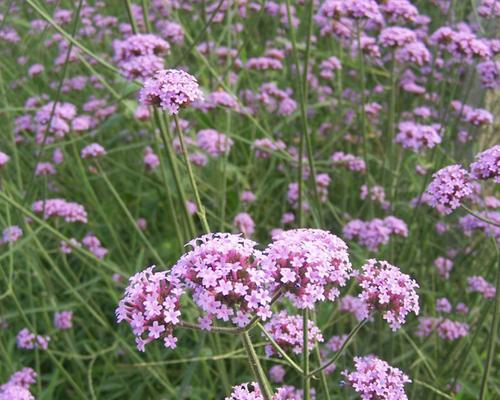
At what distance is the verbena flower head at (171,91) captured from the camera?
3.76ft

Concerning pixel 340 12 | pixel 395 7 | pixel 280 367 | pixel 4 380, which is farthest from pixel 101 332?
pixel 395 7

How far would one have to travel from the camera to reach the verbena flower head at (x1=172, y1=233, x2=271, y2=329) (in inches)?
33.1

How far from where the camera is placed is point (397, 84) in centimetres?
296

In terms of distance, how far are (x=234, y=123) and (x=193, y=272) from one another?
220 cm

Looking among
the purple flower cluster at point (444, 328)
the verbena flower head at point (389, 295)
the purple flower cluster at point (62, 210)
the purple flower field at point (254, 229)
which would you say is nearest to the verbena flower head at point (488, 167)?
the purple flower field at point (254, 229)

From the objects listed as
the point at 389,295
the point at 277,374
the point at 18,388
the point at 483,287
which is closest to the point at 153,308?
the point at 389,295

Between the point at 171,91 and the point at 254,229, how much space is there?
1483 millimetres

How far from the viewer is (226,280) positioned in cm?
85

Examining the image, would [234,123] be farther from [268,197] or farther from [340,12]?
[340,12]

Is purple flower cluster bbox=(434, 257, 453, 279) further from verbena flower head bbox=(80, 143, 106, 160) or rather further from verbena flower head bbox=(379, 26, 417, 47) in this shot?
verbena flower head bbox=(80, 143, 106, 160)

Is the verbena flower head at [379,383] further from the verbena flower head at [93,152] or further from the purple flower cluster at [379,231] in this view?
the verbena flower head at [93,152]

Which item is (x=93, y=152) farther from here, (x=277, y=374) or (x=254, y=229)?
(x=277, y=374)

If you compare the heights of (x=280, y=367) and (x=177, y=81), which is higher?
(x=177, y=81)

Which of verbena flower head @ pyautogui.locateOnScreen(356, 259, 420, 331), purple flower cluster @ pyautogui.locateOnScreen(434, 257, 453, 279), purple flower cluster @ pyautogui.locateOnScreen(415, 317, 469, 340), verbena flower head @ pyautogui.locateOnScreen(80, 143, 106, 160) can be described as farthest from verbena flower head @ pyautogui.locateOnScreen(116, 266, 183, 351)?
purple flower cluster @ pyautogui.locateOnScreen(434, 257, 453, 279)
